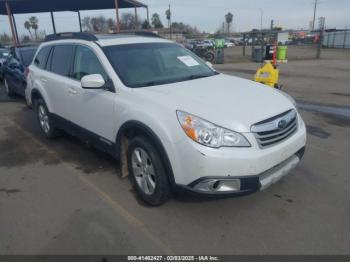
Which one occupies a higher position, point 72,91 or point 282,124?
point 72,91

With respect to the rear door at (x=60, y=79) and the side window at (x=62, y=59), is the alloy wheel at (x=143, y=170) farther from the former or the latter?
the side window at (x=62, y=59)

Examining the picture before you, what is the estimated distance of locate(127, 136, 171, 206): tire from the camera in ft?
9.86

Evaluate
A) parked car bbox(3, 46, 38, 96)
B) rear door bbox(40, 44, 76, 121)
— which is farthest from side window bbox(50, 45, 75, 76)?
parked car bbox(3, 46, 38, 96)

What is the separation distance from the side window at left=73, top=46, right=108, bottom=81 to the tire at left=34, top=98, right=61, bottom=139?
145 centimetres

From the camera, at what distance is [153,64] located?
3912 mm

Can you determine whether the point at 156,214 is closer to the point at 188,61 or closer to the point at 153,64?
the point at 153,64

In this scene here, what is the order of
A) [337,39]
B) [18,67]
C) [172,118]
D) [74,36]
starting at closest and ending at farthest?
[172,118], [74,36], [18,67], [337,39]

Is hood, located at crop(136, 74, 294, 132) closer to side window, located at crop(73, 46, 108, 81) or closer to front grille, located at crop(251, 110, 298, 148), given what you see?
front grille, located at crop(251, 110, 298, 148)

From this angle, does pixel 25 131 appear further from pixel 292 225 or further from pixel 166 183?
pixel 292 225

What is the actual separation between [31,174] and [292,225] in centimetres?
352

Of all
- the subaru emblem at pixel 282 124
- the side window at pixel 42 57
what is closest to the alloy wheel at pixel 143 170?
the subaru emblem at pixel 282 124

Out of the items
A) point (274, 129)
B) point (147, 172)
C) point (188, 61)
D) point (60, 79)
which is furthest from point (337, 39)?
point (147, 172)

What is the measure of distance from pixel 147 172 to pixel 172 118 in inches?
29.5

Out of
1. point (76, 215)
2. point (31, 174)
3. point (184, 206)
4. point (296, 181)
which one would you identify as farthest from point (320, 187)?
point (31, 174)
